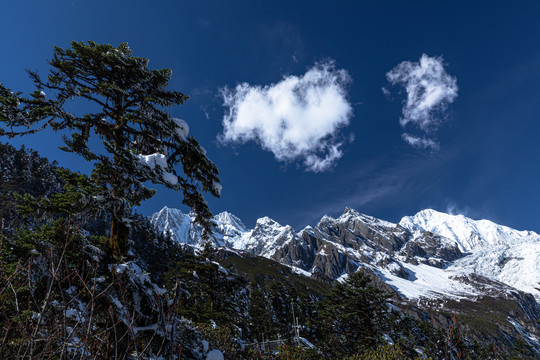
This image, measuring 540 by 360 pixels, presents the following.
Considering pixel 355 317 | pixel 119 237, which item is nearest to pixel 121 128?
pixel 119 237

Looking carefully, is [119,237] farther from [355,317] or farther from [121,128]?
[355,317]

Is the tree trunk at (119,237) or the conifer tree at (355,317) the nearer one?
the tree trunk at (119,237)

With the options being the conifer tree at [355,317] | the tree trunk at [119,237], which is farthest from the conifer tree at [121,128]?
the conifer tree at [355,317]

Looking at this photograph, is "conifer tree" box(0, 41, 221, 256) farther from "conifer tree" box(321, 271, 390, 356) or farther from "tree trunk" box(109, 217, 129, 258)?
"conifer tree" box(321, 271, 390, 356)

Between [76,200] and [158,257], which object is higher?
[158,257]

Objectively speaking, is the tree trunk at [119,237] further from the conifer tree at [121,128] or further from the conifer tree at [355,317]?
the conifer tree at [355,317]

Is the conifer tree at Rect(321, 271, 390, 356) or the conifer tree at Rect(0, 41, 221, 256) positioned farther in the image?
the conifer tree at Rect(321, 271, 390, 356)

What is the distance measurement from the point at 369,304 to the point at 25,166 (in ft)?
341

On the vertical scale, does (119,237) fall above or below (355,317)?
below

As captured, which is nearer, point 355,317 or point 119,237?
point 119,237

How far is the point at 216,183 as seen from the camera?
356 inches

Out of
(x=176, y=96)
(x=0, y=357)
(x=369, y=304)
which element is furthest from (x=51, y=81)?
(x=369, y=304)

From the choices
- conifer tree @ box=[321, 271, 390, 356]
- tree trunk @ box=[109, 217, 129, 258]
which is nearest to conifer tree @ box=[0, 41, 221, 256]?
tree trunk @ box=[109, 217, 129, 258]

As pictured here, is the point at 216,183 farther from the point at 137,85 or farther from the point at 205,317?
the point at 205,317
